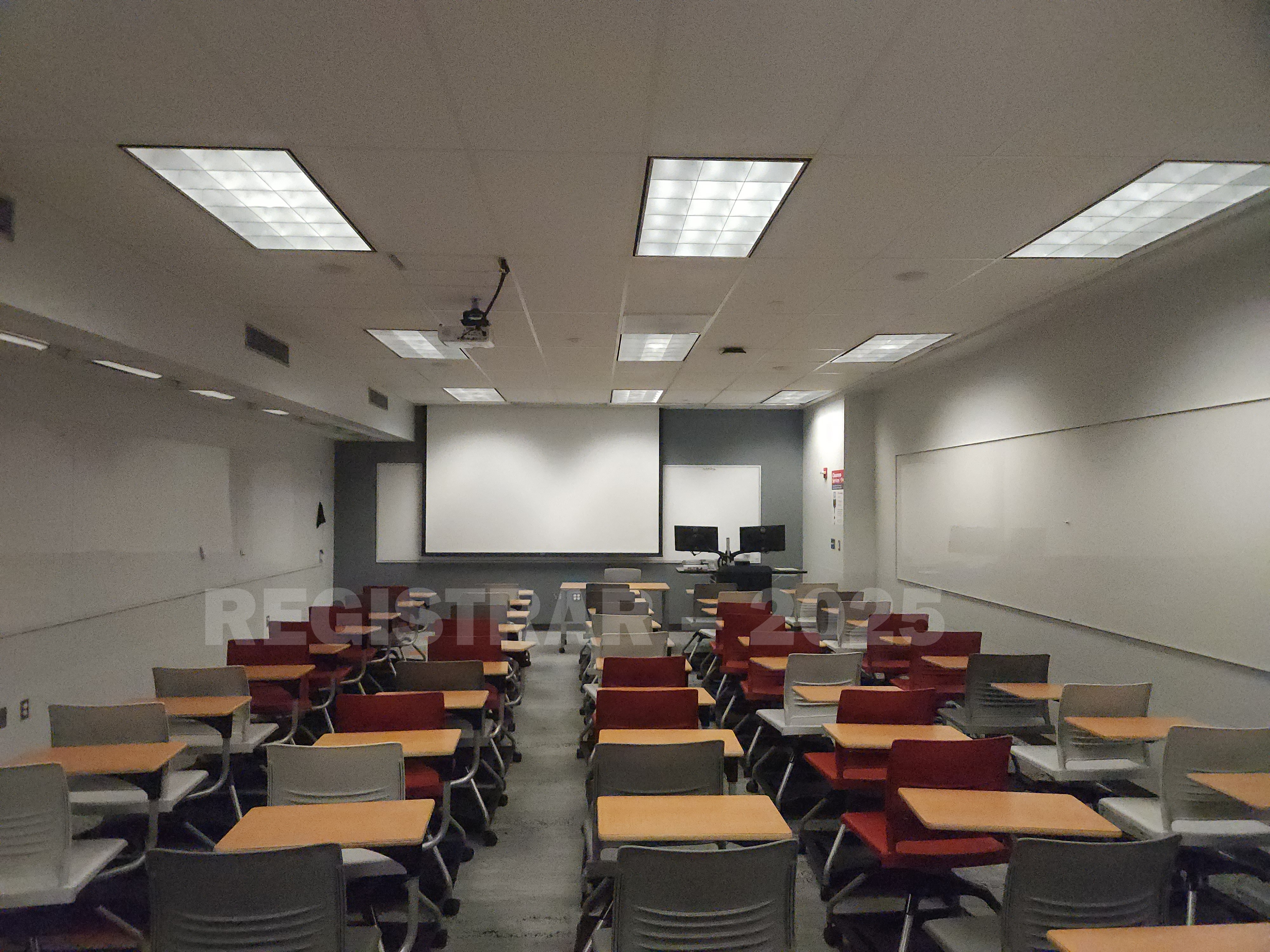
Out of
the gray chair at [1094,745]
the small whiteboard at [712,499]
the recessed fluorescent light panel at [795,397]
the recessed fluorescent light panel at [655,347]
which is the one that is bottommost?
the gray chair at [1094,745]

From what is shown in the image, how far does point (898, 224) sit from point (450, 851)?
13.9 feet

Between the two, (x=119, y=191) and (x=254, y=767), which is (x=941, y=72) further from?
(x=254, y=767)

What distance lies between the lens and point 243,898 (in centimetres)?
199

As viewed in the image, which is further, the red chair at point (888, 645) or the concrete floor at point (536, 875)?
the red chair at point (888, 645)

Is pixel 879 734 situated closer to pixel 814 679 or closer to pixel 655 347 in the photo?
pixel 814 679

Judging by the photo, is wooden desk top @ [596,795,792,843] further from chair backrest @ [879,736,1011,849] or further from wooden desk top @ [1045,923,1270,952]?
wooden desk top @ [1045,923,1270,952]

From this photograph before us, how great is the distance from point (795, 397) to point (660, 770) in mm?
7767

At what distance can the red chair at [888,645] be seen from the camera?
18.6ft

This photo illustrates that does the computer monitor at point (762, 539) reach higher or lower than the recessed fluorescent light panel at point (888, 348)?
lower

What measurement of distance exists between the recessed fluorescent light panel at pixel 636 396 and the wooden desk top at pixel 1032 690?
5.74 metres

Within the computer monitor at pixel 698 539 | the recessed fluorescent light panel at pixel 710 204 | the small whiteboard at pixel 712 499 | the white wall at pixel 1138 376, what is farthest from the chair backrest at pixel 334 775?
the small whiteboard at pixel 712 499

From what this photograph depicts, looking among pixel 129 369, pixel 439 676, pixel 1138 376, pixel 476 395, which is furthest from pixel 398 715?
pixel 476 395

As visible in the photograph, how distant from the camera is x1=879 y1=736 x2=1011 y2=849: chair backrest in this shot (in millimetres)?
2787

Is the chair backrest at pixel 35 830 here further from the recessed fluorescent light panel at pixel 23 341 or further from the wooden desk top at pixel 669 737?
the recessed fluorescent light panel at pixel 23 341
